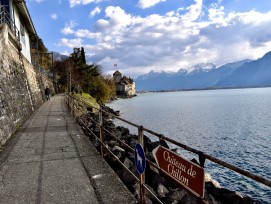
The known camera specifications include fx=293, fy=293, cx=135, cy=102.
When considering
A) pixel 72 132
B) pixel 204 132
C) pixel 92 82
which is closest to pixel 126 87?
pixel 92 82

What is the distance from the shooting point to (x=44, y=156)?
9.17 metres

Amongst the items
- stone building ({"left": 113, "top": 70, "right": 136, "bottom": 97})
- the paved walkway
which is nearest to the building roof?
the paved walkway

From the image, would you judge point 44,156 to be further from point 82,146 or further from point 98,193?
point 98,193

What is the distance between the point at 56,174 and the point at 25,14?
77.9 ft

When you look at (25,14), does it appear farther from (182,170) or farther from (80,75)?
(80,75)

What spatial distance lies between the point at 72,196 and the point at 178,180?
109 inches

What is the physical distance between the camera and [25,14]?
27234mm

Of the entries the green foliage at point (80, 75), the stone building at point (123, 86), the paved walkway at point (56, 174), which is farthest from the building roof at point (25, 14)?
the stone building at point (123, 86)

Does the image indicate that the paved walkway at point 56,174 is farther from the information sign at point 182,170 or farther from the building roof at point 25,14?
the building roof at point 25,14

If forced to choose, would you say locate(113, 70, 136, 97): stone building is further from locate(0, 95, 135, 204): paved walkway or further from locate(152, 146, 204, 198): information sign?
locate(152, 146, 204, 198): information sign

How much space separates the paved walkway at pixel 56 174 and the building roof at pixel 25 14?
52.4 ft

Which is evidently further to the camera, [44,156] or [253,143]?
[253,143]

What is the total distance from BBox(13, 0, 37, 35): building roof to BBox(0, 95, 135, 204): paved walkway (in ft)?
52.4

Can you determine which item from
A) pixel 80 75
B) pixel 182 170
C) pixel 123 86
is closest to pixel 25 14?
pixel 182 170
